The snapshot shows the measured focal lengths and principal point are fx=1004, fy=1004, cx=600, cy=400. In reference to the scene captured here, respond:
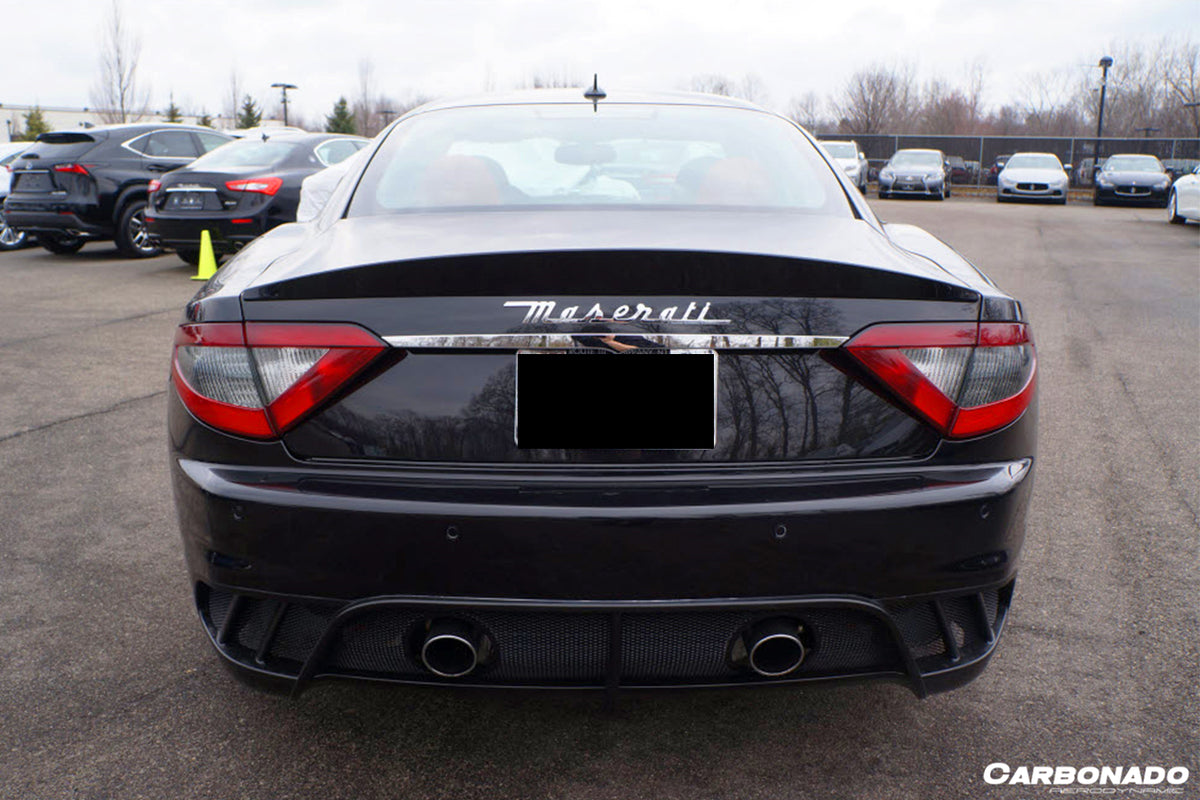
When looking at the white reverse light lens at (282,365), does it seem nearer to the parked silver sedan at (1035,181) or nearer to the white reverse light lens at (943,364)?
the white reverse light lens at (943,364)

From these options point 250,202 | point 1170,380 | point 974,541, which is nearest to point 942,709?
point 974,541

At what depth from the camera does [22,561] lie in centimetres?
341

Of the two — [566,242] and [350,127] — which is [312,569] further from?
[350,127]

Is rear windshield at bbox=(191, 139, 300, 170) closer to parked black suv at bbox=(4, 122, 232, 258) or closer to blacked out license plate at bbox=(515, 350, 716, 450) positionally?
Result: parked black suv at bbox=(4, 122, 232, 258)

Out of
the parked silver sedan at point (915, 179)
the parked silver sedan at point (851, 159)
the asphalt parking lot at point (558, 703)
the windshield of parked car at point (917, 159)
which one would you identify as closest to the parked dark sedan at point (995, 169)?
the windshield of parked car at point (917, 159)

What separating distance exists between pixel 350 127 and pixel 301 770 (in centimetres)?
7008

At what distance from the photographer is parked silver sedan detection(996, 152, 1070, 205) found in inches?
1050

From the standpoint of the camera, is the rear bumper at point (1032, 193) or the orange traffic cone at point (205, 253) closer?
the orange traffic cone at point (205, 253)

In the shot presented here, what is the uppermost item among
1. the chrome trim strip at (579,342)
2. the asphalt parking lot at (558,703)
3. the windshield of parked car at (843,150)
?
the windshield of parked car at (843,150)

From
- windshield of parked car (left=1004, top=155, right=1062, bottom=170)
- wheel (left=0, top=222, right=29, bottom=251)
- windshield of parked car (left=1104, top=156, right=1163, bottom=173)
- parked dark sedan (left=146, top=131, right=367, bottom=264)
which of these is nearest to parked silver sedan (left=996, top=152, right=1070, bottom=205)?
windshield of parked car (left=1004, top=155, right=1062, bottom=170)

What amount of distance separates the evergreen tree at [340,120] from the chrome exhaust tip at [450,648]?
225 ft

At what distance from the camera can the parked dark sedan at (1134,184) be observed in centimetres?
2644

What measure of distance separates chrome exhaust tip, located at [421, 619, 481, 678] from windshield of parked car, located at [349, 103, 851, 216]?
43.9 inches

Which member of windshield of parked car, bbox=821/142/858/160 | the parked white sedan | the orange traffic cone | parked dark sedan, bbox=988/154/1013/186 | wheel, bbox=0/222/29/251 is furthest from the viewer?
parked dark sedan, bbox=988/154/1013/186
